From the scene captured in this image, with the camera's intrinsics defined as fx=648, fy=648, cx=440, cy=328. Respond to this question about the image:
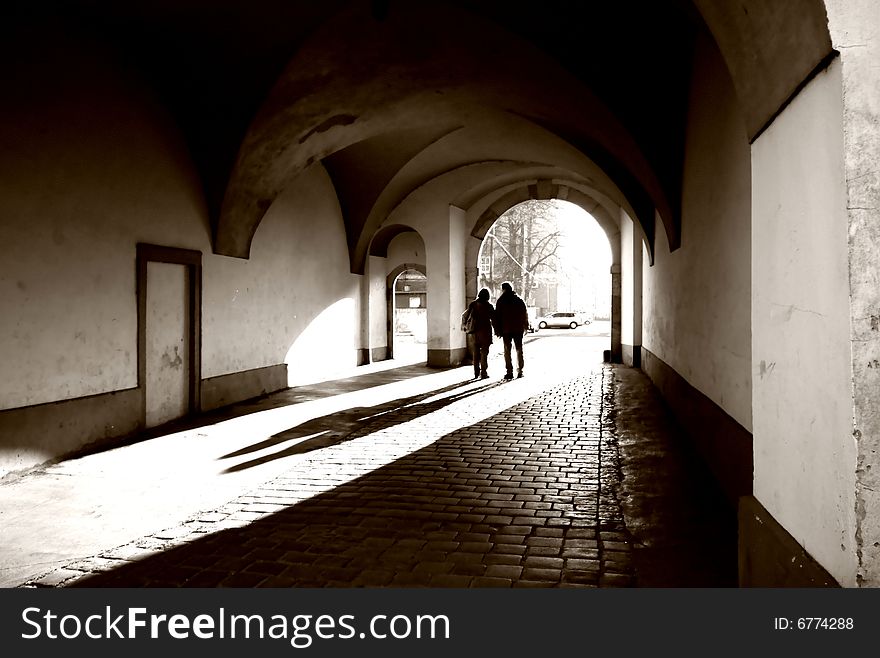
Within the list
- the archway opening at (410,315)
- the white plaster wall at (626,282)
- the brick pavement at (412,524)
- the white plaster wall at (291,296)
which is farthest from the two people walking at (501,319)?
the archway opening at (410,315)

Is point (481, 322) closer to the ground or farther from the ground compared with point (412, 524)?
farther from the ground

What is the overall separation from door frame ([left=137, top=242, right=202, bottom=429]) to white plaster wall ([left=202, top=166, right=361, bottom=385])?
219 mm

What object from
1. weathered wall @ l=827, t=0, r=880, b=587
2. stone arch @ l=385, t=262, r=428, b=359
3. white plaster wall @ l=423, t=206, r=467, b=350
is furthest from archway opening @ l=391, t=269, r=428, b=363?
weathered wall @ l=827, t=0, r=880, b=587

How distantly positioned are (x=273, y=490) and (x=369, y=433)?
242 cm

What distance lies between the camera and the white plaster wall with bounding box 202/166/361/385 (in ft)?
34.4

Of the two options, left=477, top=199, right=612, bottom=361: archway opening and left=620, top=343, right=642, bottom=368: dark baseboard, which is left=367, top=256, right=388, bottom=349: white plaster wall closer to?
left=620, top=343, right=642, bottom=368: dark baseboard

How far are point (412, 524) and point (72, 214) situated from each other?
5.37 m

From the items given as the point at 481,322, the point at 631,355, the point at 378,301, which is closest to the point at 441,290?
the point at 378,301

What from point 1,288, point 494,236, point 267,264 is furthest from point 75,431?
point 494,236

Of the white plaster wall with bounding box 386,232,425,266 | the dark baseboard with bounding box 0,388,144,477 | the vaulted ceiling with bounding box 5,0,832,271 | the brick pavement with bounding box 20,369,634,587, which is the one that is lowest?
the brick pavement with bounding box 20,369,634,587

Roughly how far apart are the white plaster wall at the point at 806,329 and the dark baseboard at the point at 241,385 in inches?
343

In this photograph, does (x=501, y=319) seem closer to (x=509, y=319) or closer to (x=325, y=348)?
(x=509, y=319)

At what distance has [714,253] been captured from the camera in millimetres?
5629

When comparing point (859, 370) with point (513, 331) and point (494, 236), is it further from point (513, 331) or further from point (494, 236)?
point (494, 236)
